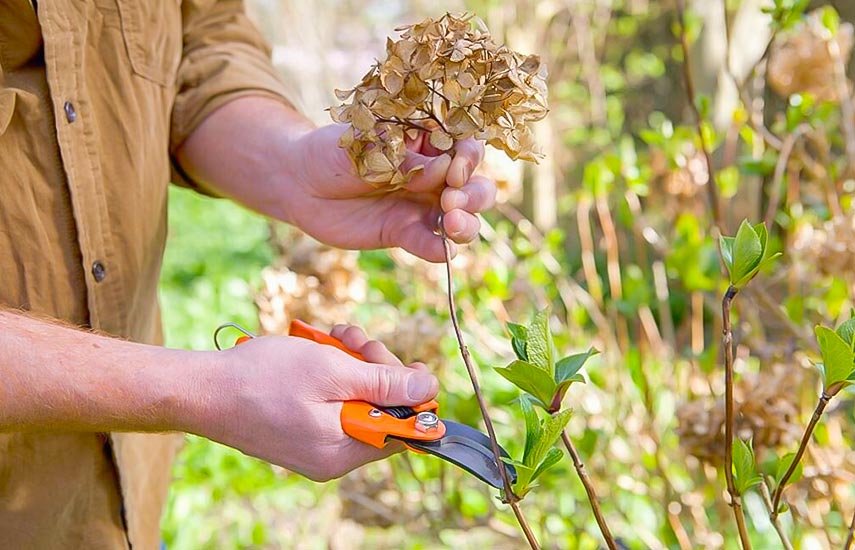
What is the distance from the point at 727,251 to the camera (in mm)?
790

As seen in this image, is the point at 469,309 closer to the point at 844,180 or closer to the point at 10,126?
the point at 844,180

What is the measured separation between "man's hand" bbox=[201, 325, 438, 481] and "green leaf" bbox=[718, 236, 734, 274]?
28 centimetres

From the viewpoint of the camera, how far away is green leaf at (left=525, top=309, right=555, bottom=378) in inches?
30.9

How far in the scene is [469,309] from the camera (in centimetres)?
205

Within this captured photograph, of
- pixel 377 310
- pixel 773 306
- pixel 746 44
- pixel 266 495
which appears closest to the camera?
pixel 773 306

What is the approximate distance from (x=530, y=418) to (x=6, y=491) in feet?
1.92

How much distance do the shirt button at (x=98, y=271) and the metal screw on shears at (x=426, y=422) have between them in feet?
1.40

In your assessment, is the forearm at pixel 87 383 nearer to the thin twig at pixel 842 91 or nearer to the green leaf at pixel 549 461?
the green leaf at pixel 549 461

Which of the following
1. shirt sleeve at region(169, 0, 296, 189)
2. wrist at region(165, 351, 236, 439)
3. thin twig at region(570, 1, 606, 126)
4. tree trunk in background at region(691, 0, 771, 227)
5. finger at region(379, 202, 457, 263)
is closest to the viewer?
wrist at region(165, 351, 236, 439)

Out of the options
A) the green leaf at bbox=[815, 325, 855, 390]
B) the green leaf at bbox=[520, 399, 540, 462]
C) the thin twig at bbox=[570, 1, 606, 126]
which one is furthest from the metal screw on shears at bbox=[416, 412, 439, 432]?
the thin twig at bbox=[570, 1, 606, 126]

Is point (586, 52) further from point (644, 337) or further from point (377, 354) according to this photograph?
point (377, 354)

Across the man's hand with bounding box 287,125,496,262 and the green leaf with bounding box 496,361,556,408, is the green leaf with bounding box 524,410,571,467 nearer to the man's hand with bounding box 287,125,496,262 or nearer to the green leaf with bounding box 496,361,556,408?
the green leaf with bounding box 496,361,556,408

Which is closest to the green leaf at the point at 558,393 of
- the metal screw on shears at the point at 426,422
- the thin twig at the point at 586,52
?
the metal screw on shears at the point at 426,422

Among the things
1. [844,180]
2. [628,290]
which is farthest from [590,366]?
[844,180]
